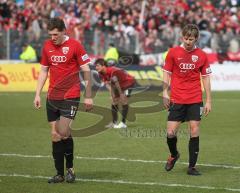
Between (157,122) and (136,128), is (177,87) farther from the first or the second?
(157,122)

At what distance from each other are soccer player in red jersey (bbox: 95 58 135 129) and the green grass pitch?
0.49m

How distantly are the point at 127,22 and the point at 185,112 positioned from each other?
24.0 metres

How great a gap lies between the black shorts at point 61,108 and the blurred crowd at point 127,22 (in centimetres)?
2145

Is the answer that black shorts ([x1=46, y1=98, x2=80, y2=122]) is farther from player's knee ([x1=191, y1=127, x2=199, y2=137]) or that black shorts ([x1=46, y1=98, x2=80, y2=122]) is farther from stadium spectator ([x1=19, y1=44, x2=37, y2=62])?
stadium spectator ([x1=19, y1=44, x2=37, y2=62])

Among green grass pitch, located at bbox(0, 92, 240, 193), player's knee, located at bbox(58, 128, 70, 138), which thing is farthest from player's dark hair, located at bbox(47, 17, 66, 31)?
green grass pitch, located at bbox(0, 92, 240, 193)

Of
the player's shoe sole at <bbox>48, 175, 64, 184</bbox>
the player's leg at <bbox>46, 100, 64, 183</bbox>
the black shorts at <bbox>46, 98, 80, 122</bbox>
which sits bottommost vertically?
the player's shoe sole at <bbox>48, 175, 64, 184</bbox>

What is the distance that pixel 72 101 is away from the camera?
9680mm

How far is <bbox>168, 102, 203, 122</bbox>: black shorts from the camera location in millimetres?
10469

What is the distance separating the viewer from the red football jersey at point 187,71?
10.4 meters

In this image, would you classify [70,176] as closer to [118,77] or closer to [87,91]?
[87,91]

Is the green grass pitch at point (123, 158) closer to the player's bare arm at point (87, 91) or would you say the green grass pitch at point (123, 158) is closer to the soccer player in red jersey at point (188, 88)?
the soccer player in red jersey at point (188, 88)

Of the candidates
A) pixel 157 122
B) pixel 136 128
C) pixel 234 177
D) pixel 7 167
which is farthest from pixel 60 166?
pixel 157 122

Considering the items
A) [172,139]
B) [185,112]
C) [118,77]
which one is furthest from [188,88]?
[118,77]

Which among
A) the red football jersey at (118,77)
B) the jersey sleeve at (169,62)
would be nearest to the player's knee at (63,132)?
the jersey sleeve at (169,62)
